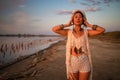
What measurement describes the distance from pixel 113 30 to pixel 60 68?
250cm

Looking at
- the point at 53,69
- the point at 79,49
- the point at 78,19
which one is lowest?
the point at 53,69

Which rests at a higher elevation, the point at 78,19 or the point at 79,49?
the point at 78,19

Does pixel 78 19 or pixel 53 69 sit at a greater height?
Result: pixel 78 19

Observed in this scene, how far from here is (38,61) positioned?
4602mm

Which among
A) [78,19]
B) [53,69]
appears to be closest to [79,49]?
[78,19]

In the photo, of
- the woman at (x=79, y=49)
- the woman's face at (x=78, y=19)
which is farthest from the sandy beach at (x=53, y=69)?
the woman's face at (x=78, y=19)

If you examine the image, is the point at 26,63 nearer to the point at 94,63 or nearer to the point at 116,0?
the point at 94,63

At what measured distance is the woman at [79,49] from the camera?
2191 mm

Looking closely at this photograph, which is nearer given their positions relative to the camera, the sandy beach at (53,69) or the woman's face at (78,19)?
the woman's face at (78,19)

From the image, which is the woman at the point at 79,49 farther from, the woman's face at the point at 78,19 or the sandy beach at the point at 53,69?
the sandy beach at the point at 53,69

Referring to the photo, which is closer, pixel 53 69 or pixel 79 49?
pixel 79 49

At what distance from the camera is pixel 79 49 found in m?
2.22

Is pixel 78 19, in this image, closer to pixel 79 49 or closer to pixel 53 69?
pixel 79 49

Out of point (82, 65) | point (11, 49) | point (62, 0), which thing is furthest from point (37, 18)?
point (82, 65)
